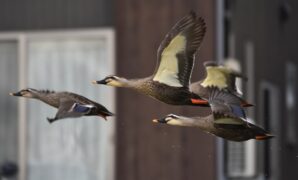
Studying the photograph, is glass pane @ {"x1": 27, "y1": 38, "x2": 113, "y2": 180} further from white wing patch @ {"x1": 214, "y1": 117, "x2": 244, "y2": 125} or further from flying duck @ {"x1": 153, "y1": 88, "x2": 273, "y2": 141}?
white wing patch @ {"x1": 214, "y1": 117, "x2": 244, "y2": 125}

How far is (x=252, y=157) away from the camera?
1241cm

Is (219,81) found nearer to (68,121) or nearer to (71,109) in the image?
(71,109)

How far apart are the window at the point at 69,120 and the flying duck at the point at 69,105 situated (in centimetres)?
608

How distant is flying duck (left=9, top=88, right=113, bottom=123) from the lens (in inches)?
138

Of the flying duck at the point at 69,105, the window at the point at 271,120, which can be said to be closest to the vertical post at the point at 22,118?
the window at the point at 271,120

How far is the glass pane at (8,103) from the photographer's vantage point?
407 inches

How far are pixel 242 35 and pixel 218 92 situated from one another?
349 inches

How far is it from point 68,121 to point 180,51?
6.10 m

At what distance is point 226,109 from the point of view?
12.2ft

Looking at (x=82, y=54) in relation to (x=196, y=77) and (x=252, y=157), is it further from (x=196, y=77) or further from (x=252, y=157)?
(x=252, y=157)

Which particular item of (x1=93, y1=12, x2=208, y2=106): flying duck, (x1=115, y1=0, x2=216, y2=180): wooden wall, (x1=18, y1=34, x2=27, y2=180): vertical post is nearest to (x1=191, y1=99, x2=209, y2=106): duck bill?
(x1=93, y1=12, x2=208, y2=106): flying duck

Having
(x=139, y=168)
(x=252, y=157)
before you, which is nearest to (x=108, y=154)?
(x=139, y=168)

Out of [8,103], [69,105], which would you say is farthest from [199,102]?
[8,103]

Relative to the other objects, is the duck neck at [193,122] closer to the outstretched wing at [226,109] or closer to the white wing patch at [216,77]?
the outstretched wing at [226,109]
